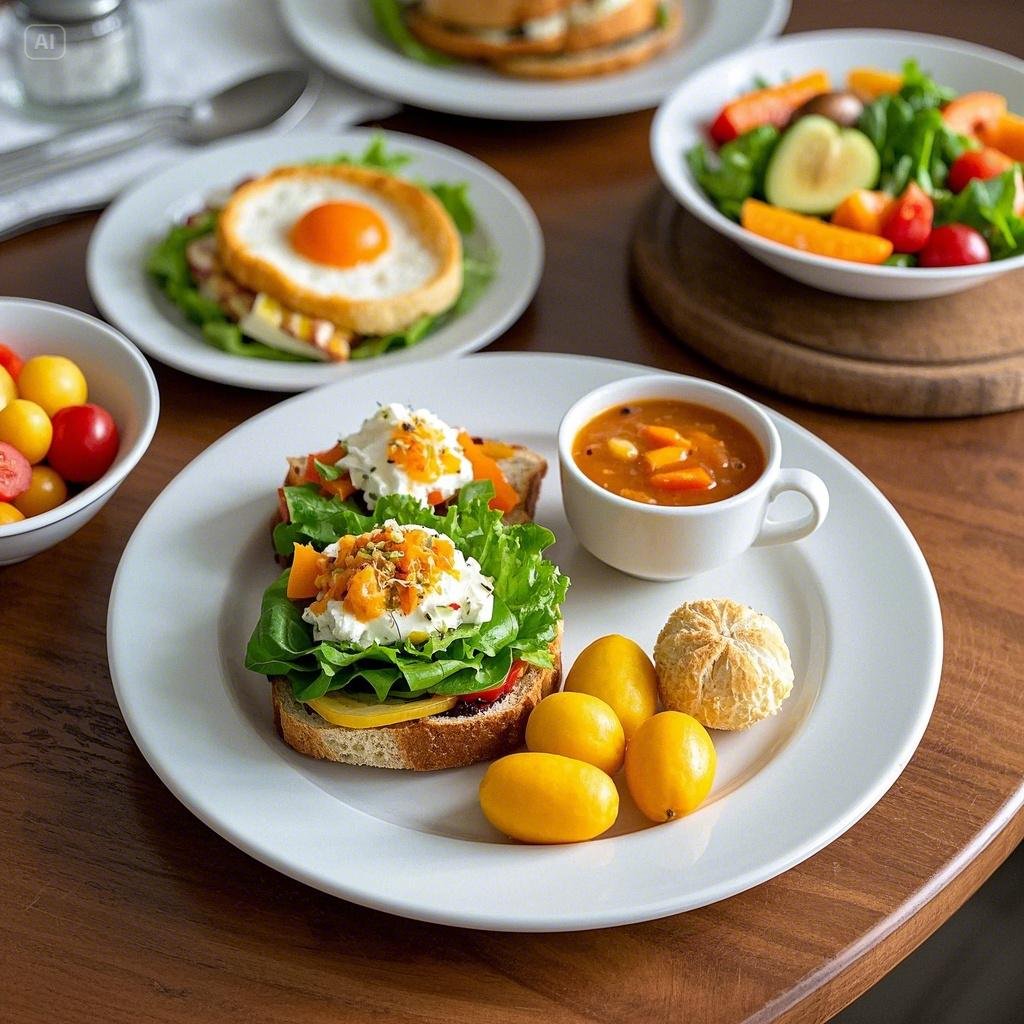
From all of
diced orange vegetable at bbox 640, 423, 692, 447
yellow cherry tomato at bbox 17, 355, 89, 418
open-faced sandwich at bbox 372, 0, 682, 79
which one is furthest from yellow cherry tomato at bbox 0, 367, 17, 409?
open-faced sandwich at bbox 372, 0, 682, 79

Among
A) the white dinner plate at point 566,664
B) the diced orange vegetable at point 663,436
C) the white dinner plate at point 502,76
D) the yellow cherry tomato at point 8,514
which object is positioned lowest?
the white dinner plate at point 566,664

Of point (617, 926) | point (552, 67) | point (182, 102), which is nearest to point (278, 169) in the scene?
point (182, 102)

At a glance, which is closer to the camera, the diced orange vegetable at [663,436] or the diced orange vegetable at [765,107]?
the diced orange vegetable at [663,436]

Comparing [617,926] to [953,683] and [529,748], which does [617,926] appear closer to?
[529,748]

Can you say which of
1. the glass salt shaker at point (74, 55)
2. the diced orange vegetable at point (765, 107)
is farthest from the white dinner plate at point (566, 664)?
the glass salt shaker at point (74, 55)

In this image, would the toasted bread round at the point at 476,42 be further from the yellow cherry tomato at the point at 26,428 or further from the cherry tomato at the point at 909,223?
the yellow cherry tomato at the point at 26,428

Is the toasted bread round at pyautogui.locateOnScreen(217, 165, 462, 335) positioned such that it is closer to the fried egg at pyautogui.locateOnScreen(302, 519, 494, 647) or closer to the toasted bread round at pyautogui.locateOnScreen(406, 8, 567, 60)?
the toasted bread round at pyautogui.locateOnScreen(406, 8, 567, 60)

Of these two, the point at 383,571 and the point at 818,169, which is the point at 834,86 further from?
the point at 383,571
